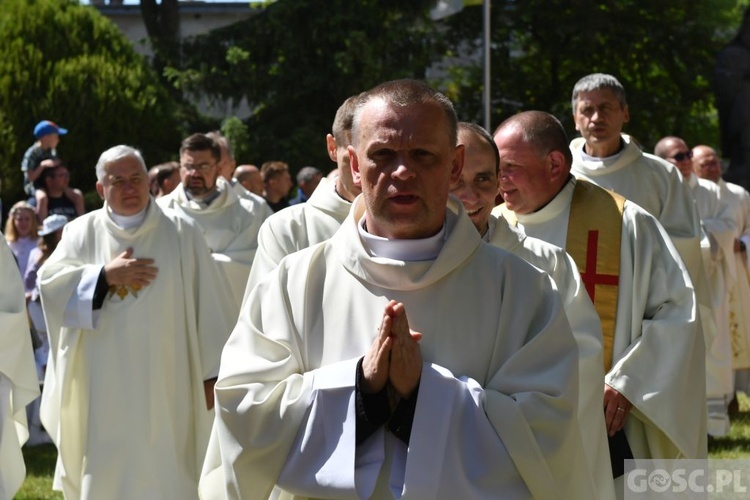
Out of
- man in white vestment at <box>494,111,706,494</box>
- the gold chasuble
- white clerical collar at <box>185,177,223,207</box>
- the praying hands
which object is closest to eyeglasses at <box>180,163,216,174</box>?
white clerical collar at <box>185,177,223,207</box>

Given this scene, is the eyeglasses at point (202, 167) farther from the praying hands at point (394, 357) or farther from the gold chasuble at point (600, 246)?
the praying hands at point (394, 357)

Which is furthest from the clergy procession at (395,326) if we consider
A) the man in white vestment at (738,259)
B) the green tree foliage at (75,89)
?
the green tree foliage at (75,89)

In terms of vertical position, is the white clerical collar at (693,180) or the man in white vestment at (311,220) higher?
the man in white vestment at (311,220)

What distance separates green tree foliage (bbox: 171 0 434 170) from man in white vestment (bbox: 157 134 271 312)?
38.6 ft

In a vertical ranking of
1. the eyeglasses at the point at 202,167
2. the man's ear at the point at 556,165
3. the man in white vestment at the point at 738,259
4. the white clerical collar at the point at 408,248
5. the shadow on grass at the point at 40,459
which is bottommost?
the shadow on grass at the point at 40,459

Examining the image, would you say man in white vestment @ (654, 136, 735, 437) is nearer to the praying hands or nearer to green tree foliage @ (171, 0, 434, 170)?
the praying hands

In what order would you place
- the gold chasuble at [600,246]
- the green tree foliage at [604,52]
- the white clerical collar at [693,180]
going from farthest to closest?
the green tree foliage at [604,52] → the white clerical collar at [693,180] → the gold chasuble at [600,246]

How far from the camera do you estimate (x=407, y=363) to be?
3.90 meters

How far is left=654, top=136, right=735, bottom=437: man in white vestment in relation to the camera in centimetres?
1183

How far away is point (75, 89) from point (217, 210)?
453 inches

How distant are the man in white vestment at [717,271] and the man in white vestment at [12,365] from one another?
19.0 ft

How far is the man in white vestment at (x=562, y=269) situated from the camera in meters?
5.06

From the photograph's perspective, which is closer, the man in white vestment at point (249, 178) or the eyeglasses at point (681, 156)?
the eyeglasses at point (681, 156)

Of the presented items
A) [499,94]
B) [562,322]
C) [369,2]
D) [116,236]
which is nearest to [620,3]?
[499,94]
